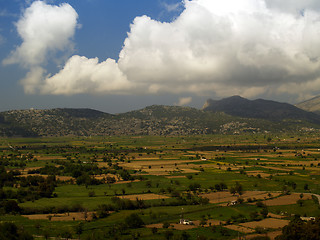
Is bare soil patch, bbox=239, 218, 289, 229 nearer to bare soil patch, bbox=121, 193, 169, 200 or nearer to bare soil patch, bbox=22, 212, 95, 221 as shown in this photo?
bare soil patch, bbox=121, 193, 169, 200

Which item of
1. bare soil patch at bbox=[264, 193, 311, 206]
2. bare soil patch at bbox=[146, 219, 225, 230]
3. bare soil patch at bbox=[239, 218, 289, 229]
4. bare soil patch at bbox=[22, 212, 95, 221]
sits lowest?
bare soil patch at bbox=[239, 218, 289, 229]

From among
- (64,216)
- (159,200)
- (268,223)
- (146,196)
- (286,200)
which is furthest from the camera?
(146,196)

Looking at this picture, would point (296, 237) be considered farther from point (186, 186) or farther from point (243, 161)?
point (243, 161)

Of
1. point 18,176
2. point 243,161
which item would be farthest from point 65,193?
point 243,161

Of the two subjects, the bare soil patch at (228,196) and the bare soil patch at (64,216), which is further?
the bare soil patch at (228,196)

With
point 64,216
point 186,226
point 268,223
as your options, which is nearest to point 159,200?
point 186,226

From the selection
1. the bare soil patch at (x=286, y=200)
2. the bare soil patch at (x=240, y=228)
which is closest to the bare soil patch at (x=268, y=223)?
the bare soil patch at (x=240, y=228)

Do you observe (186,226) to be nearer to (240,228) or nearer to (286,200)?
(240,228)

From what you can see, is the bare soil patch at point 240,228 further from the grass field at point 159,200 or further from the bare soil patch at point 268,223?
the bare soil patch at point 268,223

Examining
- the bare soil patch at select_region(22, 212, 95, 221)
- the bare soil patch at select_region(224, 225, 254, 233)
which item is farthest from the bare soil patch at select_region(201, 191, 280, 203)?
the bare soil patch at select_region(22, 212, 95, 221)

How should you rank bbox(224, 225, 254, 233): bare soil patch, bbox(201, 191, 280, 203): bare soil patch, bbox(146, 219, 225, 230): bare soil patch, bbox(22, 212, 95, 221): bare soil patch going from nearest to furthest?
bbox(224, 225, 254, 233): bare soil patch
bbox(146, 219, 225, 230): bare soil patch
bbox(22, 212, 95, 221): bare soil patch
bbox(201, 191, 280, 203): bare soil patch

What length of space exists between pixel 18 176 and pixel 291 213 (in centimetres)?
10762

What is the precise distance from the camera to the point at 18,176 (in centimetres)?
13612

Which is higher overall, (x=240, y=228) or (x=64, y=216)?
(x=64, y=216)
